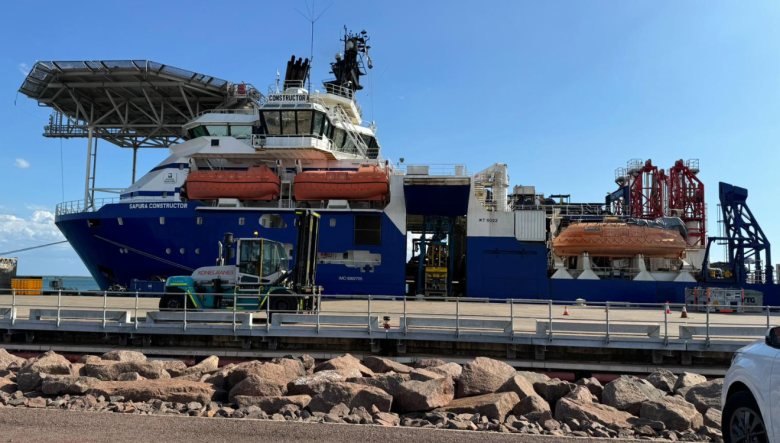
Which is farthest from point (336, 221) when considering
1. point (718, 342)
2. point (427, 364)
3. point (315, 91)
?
point (718, 342)

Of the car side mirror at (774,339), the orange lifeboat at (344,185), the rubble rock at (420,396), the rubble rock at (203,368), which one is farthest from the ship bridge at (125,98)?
the car side mirror at (774,339)

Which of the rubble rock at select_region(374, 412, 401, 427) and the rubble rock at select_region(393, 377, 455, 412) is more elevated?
the rubble rock at select_region(393, 377, 455, 412)

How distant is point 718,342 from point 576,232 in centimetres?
1536

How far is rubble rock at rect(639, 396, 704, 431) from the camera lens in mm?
6898

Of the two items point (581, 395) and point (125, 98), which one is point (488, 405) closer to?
point (581, 395)

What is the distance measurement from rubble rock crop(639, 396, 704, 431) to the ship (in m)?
16.6

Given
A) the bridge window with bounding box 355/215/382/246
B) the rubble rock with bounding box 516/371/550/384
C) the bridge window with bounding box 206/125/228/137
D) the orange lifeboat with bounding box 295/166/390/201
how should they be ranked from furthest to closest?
the bridge window with bounding box 206/125/228/137, the bridge window with bounding box 355/215/382/246, the orange lifeboat with bounding box 295/166/390/201, the rubble rock with bounding box 516/371/550/384

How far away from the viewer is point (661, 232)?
2569 cm

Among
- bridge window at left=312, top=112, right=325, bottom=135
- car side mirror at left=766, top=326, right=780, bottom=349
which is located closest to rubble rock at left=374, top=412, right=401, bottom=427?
car side mirror at left=766, top=326, right=780, bottom=349

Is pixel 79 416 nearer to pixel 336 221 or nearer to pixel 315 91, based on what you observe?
pixel 336 221

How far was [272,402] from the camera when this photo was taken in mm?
7586

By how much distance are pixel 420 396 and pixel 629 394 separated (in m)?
3.43

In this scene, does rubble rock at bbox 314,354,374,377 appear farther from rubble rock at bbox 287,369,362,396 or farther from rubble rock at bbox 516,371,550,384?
rubble rock at bbox 516,371,550,384

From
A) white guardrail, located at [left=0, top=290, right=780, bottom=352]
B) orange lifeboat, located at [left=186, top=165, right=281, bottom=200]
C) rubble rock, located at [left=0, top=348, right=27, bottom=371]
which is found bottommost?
rubble rock, located at [left=0, top=348, right=27, bottom=371]
